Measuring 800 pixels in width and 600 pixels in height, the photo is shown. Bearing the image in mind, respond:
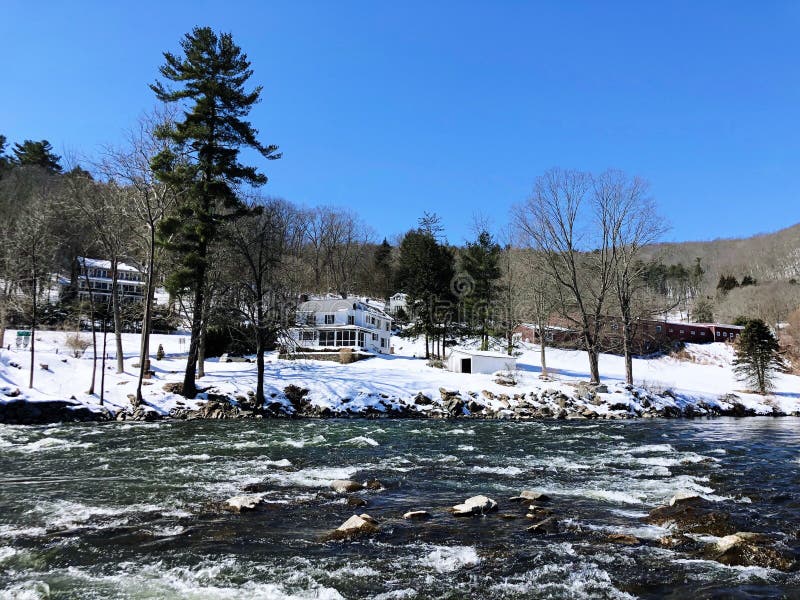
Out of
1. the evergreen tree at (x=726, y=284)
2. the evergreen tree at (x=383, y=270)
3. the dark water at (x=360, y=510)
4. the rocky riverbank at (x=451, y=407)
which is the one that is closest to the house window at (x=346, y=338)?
the rocky riverbank at (x=451, y=407)

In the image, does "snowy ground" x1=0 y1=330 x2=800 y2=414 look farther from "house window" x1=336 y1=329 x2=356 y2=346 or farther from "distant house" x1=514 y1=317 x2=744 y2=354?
"distant house" x1=514 y1=317 x2=744 y2=354

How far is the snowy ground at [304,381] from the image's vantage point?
2730cm

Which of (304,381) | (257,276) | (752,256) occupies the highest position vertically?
(752,256)

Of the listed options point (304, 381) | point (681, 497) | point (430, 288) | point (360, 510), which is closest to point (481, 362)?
point (430, 288)

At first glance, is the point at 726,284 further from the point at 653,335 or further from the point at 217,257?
the point at 217,257

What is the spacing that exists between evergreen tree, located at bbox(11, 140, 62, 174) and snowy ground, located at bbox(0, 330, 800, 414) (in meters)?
37.0

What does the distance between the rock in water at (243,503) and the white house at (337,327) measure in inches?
1880

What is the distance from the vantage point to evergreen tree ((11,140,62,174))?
74188 mm

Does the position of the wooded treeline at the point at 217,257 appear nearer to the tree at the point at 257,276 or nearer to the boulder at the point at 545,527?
the tree at the point at 257,276

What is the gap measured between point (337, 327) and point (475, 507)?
50.7m

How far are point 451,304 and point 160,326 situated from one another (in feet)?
103

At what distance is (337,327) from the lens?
6000 cm

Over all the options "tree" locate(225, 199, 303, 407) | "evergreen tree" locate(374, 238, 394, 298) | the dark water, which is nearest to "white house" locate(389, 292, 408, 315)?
"evergreen tree" locate(374, 238, 394, 298)

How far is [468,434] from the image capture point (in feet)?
73.7
